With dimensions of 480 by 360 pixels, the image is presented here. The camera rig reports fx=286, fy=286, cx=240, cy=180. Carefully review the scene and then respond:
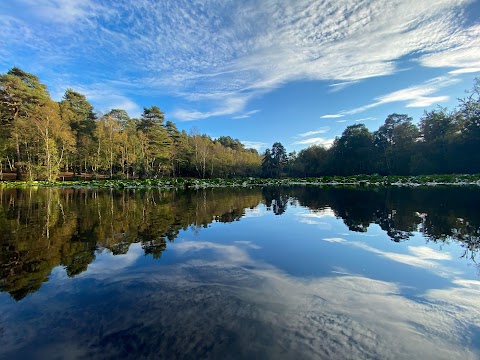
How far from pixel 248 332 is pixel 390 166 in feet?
181

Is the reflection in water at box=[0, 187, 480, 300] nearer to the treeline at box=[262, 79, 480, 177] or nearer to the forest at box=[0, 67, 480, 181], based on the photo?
the forest at box=[0, 67, 480, 181]

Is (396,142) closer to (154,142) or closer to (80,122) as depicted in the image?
(154,142)

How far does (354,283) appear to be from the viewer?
3.61m

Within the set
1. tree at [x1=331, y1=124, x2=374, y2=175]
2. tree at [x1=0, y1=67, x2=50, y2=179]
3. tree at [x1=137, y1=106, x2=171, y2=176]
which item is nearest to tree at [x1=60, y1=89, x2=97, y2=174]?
tree at [x1=0, y1=67, x2=50, y2=179]

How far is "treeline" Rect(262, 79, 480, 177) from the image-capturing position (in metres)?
38.6

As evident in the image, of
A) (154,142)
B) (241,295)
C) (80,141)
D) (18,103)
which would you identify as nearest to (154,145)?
(154,142)

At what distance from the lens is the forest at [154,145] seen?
116ft

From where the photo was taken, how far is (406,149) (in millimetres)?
47156

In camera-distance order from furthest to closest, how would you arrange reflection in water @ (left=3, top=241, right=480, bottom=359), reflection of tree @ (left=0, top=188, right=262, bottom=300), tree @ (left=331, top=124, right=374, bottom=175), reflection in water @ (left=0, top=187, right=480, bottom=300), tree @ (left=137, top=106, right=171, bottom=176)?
tree @ (left=331, top=124, right=374, bottom=175) → tree @ (left=137, top=106, right=171, bottom=176) → reflection in water @ (left=0, top=187, right=480, bottom=300) → reflection of tree @ (left=0, top=188, right=262, bottom=300) → reflection in water @ (left=3, top=241, right=480, bottom=359)

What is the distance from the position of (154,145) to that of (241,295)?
50.8 metres

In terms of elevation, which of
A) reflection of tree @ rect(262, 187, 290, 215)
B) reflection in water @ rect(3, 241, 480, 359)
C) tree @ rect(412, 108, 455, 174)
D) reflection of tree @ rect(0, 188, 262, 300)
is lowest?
reflection in water @ rect(3, 241, 480, 359)

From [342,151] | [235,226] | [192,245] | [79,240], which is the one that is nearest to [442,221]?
[235,226]

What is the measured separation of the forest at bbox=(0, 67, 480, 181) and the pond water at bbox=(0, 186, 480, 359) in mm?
34997

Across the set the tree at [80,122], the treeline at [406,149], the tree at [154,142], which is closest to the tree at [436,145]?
the treeline at [406,149]
